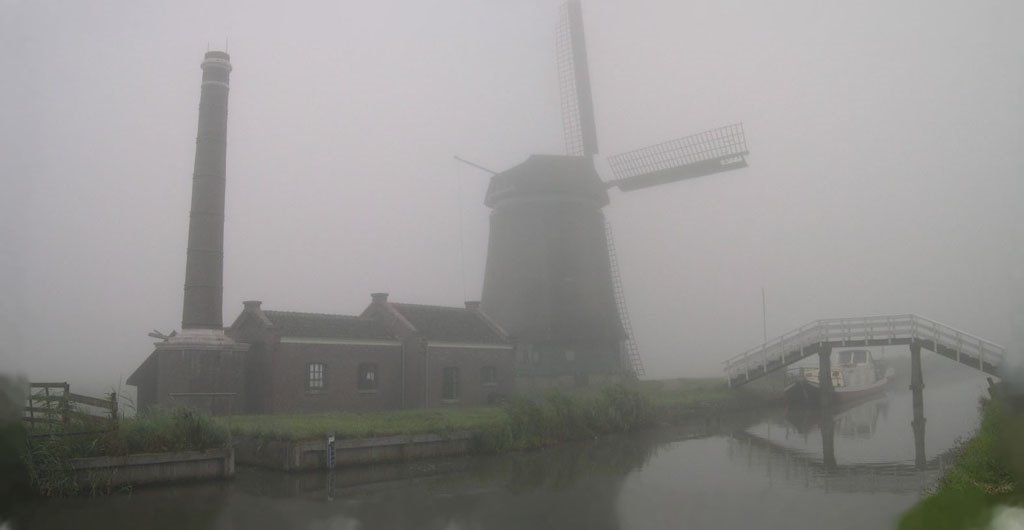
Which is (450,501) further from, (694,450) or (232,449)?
(694,450)

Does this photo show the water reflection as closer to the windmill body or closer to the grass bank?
the windmill body

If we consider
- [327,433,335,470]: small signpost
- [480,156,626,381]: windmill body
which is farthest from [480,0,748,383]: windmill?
[327,433,335,470]: small signpost

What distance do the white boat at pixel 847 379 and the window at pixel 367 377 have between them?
21.4m

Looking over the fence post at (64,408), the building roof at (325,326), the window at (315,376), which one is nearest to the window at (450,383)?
the building roof at (325,326)

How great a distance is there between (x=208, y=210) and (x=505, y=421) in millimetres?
10674

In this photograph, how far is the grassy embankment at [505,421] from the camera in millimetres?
18734

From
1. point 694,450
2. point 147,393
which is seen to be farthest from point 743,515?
point 147,393

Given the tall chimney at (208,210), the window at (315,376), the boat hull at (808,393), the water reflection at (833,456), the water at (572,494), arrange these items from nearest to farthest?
the water at (572,494) < the water reflection at (833,456) < the tall chimney at (208,210) < the window at (315,376) < the boat hull at (808,393)

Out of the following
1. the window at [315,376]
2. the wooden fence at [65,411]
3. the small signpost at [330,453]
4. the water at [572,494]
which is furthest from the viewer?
the window at [315,376]

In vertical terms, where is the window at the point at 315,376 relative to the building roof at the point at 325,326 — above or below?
below

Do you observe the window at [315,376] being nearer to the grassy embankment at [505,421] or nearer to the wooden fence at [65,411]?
the grassy embankment at [505,421]

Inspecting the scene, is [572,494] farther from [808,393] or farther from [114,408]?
[808,393]

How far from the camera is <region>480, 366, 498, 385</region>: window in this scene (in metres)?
29.9

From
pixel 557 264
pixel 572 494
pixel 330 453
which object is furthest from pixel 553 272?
pixel 572 494
